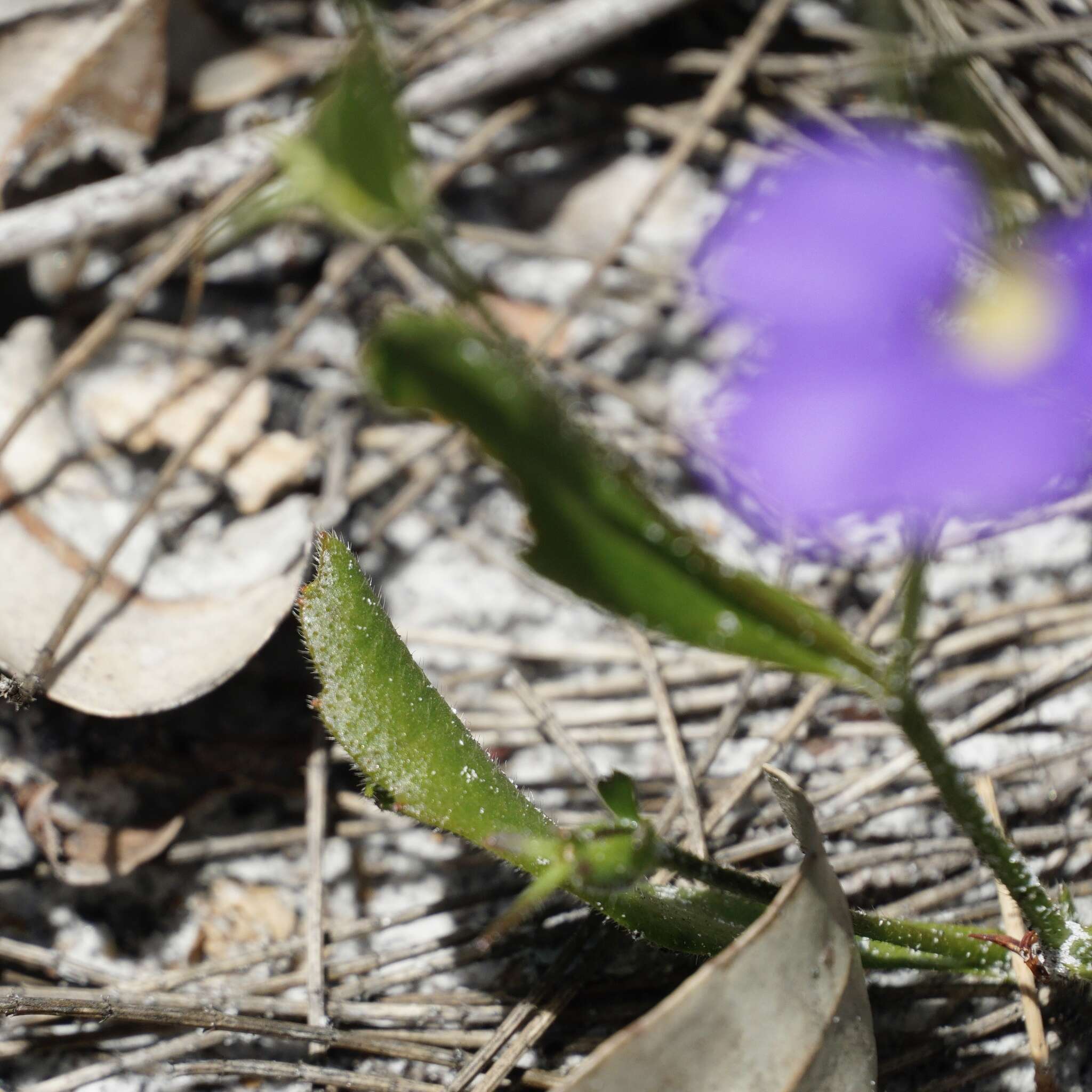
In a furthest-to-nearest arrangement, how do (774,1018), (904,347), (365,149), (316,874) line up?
(316,874)
(904,347)
(774,1018)
(365,149)

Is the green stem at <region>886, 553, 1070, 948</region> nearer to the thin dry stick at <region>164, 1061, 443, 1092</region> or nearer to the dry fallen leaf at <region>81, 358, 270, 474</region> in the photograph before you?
the thin dry stick at <region>164, 1061, 443, 1092</region>

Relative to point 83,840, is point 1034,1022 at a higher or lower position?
lower

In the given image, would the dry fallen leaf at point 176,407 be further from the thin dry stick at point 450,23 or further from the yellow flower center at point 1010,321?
the yellow flower center at point 1010,321

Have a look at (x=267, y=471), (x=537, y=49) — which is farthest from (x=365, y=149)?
(x=537, y=49)

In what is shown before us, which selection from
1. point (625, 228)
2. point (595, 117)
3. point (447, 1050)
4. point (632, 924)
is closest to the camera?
point (632, 924)

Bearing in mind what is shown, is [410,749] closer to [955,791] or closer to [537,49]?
[955,791]

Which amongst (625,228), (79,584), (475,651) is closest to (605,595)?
(475,651)

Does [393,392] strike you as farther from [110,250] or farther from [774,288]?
[110,250]
